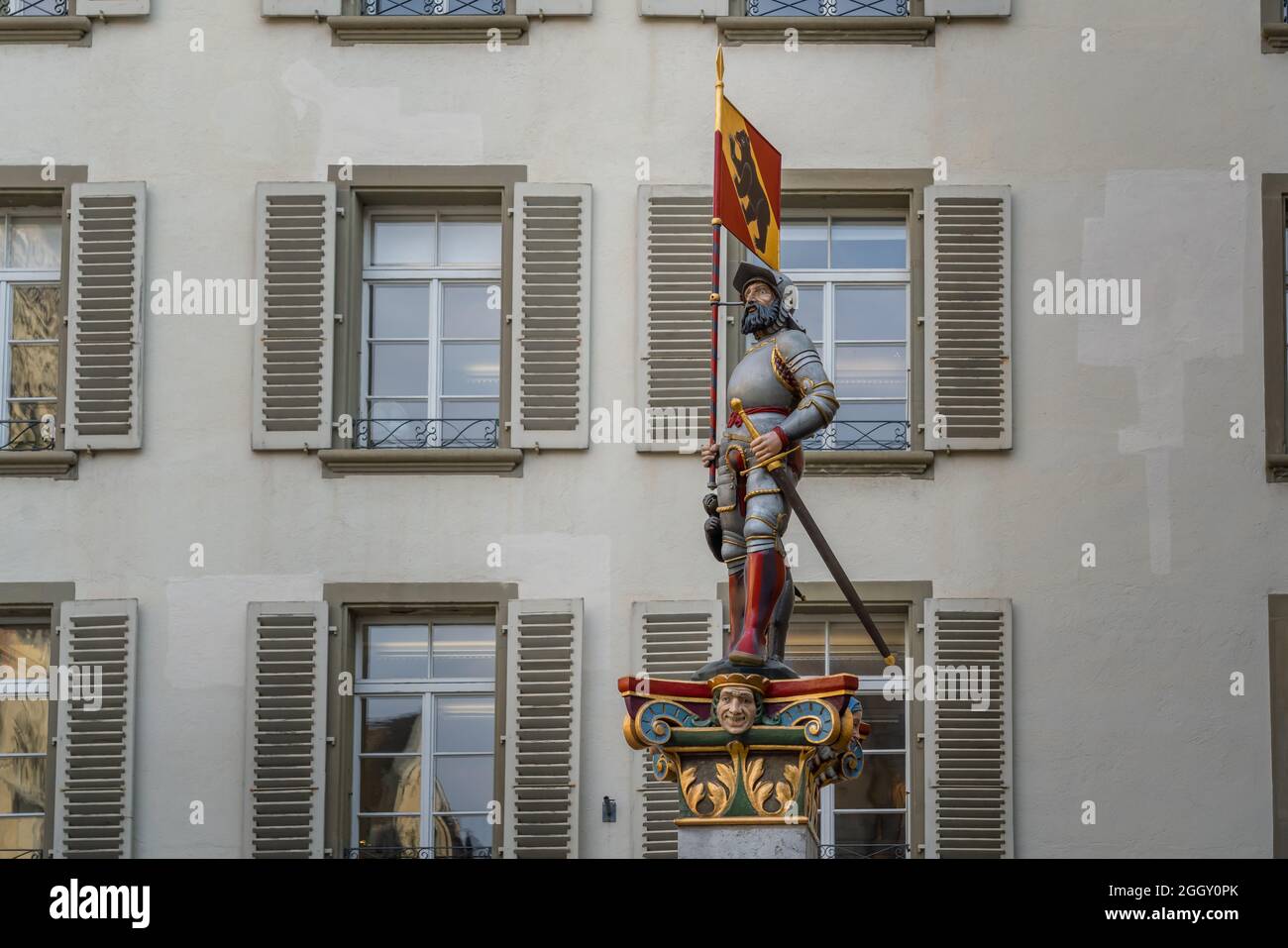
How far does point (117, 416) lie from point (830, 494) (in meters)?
4.58

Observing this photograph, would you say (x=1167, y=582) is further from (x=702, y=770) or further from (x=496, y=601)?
(x=702, y=770)

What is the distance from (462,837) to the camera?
18703 millimetres

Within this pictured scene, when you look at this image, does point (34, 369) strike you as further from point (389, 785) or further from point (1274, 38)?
point (1274, 38)

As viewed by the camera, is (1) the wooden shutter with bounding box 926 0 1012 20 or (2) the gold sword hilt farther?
(1) the wooden shutter with bounding box 926 0 1012 20

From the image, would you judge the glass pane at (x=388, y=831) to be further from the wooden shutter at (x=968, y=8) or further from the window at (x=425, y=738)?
the wooden shutter at (x=968, y=8)

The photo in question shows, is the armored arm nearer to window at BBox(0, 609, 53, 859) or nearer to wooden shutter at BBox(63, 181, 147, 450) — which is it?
wooden shutter at BBox(63, 181, 147, 450)

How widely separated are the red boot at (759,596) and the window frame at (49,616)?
611 cm

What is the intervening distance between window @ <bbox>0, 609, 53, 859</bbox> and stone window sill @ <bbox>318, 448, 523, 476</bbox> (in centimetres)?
215

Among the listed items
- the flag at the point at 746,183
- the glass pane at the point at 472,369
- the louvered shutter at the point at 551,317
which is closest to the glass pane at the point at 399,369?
the glass pane at the point at 472,369

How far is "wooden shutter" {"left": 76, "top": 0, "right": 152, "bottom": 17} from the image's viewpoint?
1961 centimetres

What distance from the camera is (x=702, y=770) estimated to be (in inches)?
556

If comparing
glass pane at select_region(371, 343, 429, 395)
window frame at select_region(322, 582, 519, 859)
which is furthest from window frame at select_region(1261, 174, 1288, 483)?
glass pane at select_region(371, 343, 429, 395)

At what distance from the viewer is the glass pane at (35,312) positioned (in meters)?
19.6
